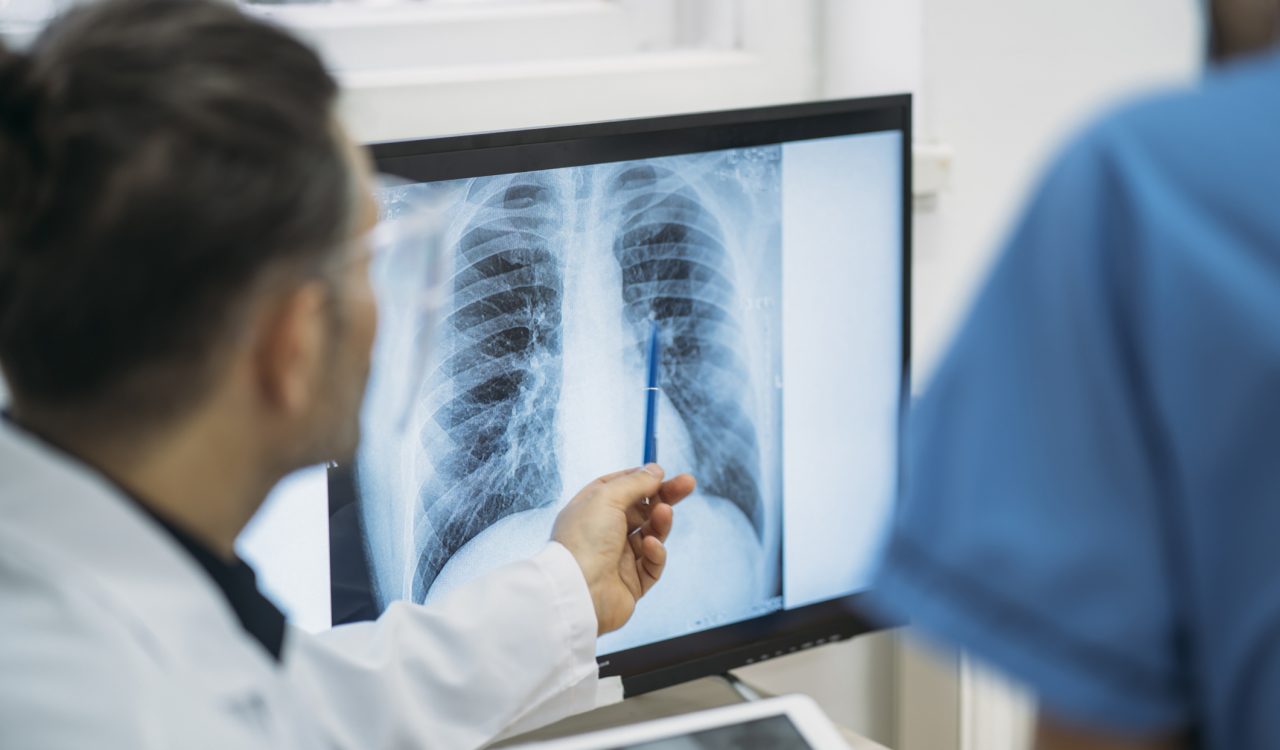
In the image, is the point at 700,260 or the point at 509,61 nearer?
the point at 700,260

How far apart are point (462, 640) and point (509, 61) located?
24.6 inches

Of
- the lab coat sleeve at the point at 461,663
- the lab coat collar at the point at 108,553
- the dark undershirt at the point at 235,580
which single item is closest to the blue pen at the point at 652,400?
the lab coat sleeve at the point at 461,663

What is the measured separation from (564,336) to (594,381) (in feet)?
0.18

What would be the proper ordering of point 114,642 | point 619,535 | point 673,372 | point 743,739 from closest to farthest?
point 114,642 → point 743,739 → point 619,535 → point 673,372

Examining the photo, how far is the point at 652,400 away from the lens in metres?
1.19

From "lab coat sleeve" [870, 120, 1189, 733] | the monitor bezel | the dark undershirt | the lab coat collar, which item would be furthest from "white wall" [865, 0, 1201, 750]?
"lab coat sleeve" [870, 120, 1189, 733]

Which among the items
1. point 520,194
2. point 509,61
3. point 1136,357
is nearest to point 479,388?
point 520,194

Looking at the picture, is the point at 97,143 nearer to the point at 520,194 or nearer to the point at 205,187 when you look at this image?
the point at 205,187

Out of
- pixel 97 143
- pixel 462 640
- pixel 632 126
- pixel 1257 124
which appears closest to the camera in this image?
pixel 1257 124

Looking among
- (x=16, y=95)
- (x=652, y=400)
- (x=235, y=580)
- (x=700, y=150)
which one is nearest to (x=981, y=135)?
(x=700, y=150)

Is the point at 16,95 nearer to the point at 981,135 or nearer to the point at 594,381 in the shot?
the point at 594,381

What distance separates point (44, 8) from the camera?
120cm

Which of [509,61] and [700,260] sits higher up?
[509,61]

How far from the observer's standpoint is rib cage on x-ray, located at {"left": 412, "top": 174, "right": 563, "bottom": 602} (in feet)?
3.60
